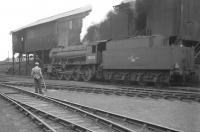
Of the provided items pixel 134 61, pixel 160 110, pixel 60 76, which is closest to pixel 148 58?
pixel 134 61

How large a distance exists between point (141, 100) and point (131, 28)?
10912 millimetres

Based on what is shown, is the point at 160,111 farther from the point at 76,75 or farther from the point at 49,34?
the point at 49,34

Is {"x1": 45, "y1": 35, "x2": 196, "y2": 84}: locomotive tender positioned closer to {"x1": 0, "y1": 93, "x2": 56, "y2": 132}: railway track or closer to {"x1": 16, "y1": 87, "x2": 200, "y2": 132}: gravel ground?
{"x1": 16, "y1": 87, "x2": 200, "y2": 132}: gravel ground

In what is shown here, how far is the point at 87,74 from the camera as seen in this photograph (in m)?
20.5

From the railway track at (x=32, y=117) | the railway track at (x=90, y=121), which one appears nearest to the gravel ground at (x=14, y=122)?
the railway track at (x=32, y=117)

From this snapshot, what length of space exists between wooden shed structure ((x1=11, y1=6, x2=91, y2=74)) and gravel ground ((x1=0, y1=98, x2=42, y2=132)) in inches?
607

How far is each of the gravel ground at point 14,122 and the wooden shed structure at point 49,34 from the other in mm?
15405

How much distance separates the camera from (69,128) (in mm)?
6539

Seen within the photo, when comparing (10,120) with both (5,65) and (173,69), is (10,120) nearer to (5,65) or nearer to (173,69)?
(173,69)

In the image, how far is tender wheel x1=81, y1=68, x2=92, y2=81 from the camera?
20250 millimetres

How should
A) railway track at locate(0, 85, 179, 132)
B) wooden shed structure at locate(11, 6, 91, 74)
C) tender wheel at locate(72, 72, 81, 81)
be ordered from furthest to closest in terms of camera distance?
wooden shed structure at locate(11, 6, 91, 74)
tender wheel at locate(72, 72, 81, 81)
railway track at locate(0, 85, 179, 132)

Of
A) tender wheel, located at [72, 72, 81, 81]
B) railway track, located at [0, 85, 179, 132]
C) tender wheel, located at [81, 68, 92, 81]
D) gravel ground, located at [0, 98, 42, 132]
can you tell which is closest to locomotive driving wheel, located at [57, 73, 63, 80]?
tender wheel, located at [72, 72, 81, 81]

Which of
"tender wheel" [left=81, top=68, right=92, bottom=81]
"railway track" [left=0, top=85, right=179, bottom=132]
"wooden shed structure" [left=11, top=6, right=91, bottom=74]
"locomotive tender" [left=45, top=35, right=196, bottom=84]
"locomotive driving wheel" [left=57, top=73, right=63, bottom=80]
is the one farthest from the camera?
"wooden shed structure" [left=11, top=6, right=91, bottom=74]

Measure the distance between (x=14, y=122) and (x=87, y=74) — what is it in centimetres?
1325
